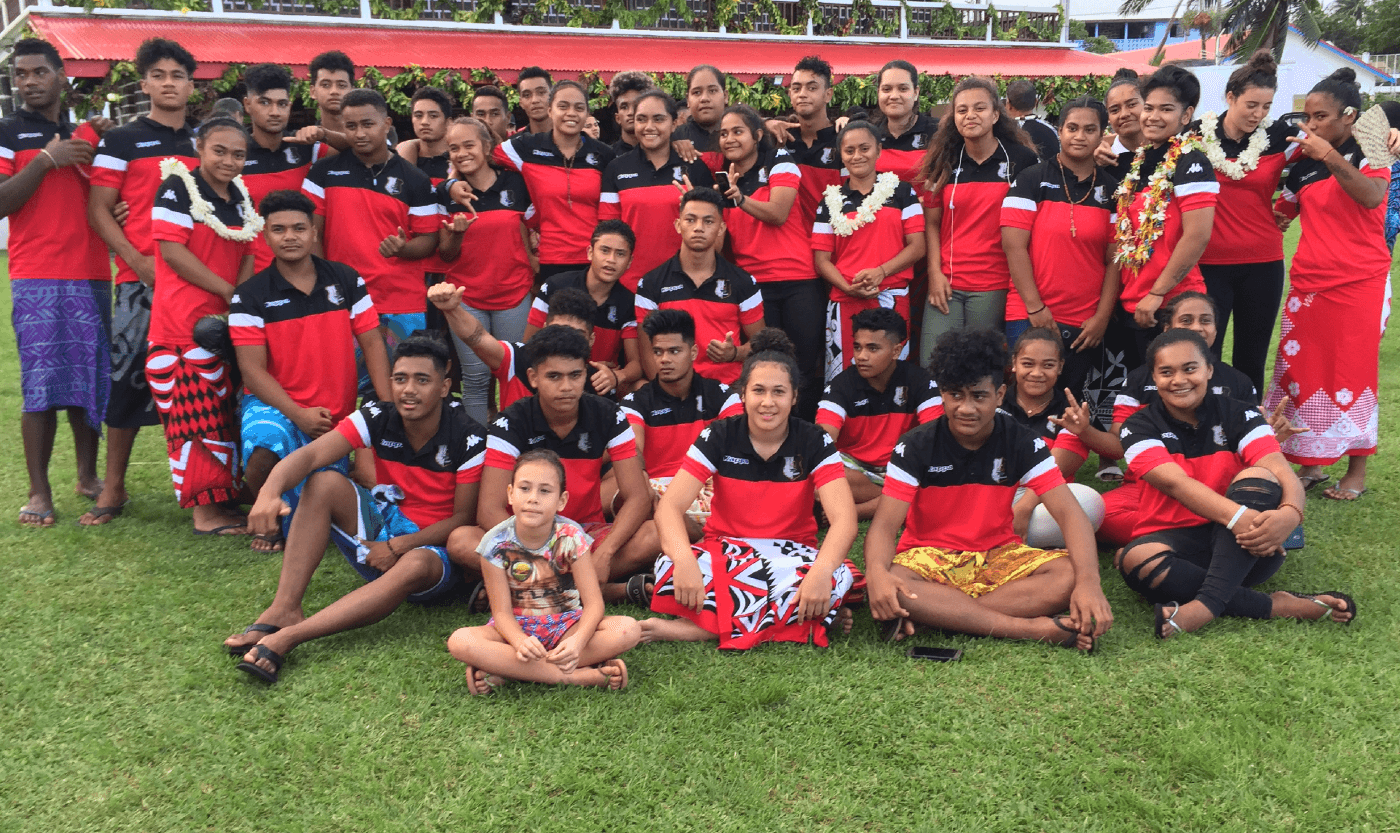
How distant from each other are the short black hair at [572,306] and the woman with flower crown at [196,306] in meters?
1.65

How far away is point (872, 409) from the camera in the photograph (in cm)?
503

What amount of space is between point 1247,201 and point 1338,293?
67 centimetres

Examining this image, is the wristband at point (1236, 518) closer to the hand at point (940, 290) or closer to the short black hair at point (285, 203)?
the hand at point (940, 290)

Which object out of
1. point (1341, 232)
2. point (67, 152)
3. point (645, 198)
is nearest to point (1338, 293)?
point (1341, 232)

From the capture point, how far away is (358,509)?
4.07 metres

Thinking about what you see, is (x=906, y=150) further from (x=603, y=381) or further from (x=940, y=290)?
(x=603, y=381)

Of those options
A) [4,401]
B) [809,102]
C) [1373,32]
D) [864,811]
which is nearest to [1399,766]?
[864,811]

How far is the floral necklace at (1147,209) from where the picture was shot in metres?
4.91

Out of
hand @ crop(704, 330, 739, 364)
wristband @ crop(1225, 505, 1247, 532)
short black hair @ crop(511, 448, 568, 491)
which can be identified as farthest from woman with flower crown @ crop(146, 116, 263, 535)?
wristband @ crop(1225, 505, 1247, 532)

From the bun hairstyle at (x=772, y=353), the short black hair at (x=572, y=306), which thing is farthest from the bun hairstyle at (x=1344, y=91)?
the short black hair at (x=572, y=306)

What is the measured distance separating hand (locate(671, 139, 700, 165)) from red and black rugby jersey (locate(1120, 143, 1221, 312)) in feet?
7.79

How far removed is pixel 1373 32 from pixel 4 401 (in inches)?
2054

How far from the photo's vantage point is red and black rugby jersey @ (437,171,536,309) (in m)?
5.69

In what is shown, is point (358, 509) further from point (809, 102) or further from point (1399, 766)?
point (1399, 766)
